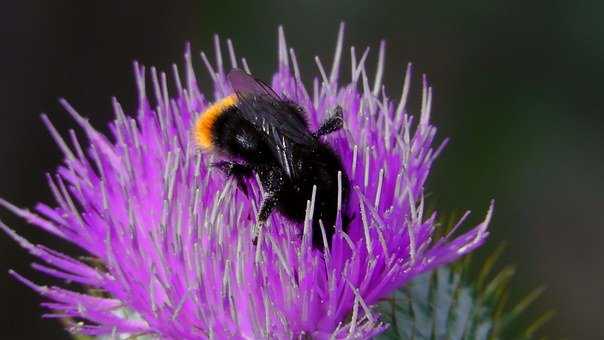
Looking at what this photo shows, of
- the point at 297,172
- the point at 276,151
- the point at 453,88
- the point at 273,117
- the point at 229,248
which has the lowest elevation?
the point at 229,248

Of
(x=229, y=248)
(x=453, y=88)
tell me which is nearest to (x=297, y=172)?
(x=229, y=248)

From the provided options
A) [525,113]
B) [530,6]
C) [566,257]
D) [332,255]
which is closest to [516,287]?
[566,257]

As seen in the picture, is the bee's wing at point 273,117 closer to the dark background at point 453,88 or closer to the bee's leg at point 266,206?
the bee's leg at point 266,206

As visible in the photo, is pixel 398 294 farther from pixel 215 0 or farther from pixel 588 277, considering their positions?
pixel 215 0

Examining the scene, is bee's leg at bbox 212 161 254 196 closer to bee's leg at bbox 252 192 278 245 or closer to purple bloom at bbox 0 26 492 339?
purple bloom at bbox 0 26 492 339

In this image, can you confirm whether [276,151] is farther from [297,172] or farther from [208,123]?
[208,123]

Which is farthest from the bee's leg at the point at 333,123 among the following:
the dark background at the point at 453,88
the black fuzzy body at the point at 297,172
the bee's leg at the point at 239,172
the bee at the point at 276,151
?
the dark background at the point at 453,88
